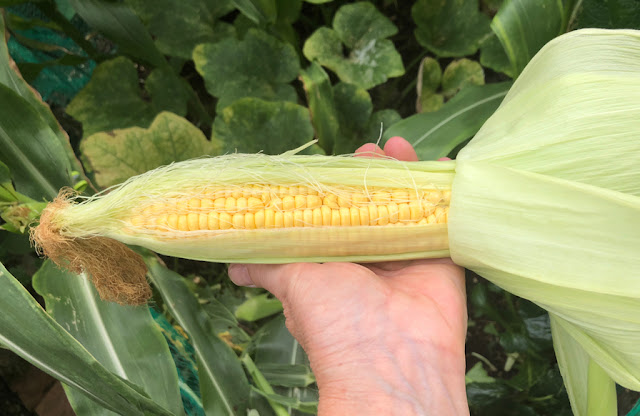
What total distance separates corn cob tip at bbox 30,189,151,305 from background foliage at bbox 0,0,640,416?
59 millimetres

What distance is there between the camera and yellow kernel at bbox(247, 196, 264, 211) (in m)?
1.07

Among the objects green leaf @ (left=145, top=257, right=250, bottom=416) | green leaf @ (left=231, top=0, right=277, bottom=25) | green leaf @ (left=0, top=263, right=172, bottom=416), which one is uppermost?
green leaf @ (left=231, top=0, right=277, bottom=25)

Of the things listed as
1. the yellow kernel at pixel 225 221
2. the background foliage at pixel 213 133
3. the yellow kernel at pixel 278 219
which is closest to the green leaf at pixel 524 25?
the background foliage at pixel 213 133

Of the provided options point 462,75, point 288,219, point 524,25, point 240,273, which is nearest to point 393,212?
point 288,219

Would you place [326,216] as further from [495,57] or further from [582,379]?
[495,57]

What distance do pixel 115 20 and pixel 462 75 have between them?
1.40 metres

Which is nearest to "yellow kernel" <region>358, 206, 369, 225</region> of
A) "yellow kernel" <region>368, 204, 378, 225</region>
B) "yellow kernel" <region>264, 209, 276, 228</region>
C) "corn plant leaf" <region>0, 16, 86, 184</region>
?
"yellow kernel" <region>368, 204, 378, 225</region>

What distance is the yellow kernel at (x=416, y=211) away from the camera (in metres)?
1.08

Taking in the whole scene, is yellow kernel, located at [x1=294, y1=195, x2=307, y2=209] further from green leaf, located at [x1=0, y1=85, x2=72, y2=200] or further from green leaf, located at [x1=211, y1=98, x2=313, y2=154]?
green leaf, located at [x1=0, y1=85, x2=72, y2=200]

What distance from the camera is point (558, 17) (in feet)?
4.35

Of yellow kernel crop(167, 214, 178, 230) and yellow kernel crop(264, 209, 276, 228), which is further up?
yellow kernel crop(167, 214, 178, 230)

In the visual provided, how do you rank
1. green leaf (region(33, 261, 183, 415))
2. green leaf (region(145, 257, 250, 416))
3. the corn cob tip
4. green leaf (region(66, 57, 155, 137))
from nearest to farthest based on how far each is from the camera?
the corn cob tip → green leaf (region(33, 261, 183, 415)) → green leaf (region(145, 257, 250, 416)) → green leaf (region(66, 57, 155, 137))

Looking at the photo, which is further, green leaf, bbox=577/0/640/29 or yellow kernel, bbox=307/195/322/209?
green leaf, bbox=577/0/640/29

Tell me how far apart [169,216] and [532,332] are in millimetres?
1357
